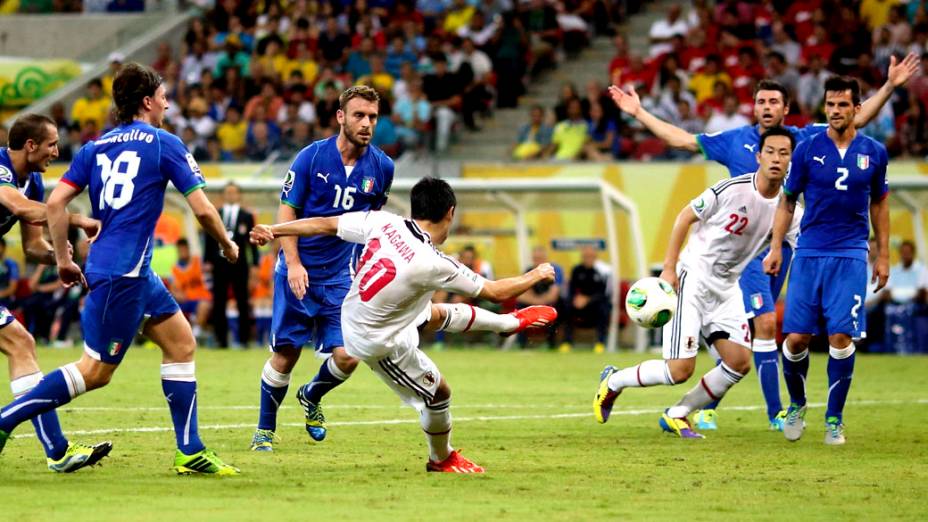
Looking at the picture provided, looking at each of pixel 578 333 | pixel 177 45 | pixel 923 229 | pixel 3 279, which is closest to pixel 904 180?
pixel 923 229

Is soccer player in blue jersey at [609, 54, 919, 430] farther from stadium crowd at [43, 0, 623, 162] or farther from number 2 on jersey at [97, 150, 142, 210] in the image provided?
stadium crowd at [43, 0, 623, 162]

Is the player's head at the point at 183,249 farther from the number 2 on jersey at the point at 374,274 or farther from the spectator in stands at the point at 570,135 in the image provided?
the number 2 on jersey at the point at 374,274

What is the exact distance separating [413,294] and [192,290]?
1680 centimetres

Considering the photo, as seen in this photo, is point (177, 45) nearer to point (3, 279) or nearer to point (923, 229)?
point (3, 279)

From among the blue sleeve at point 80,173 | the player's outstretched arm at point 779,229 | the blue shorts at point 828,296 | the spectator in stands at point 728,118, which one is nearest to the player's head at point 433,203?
the blue sleeve at point 80,173

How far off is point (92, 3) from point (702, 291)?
27.0 metres

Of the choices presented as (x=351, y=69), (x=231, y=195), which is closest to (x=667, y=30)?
(x=351, y=69)

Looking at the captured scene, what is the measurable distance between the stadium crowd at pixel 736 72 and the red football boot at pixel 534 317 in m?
15.2

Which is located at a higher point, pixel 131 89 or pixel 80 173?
pixel 131 89

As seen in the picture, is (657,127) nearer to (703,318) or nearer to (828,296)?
(703,318)

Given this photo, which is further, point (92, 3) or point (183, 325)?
point (92, 3)

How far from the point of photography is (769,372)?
12.1 metres

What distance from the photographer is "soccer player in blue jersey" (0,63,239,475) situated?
847cm

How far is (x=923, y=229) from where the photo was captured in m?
22.6
